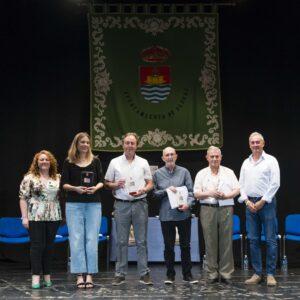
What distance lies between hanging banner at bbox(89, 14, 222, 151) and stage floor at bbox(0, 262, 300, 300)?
248 cm

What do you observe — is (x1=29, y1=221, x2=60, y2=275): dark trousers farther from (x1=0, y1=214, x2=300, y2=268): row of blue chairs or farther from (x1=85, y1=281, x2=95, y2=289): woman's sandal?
(x1=0, y1=214, x2=300, y2=268): row of blue chairs

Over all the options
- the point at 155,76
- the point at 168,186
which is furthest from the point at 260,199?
the point at 155,76

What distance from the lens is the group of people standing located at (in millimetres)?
5863

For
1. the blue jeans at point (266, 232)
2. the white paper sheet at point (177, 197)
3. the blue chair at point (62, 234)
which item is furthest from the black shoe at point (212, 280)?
the blue chair at point (62, 234)

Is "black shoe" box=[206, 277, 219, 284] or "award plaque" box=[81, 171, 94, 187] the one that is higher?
"award plaque" box=[81, 171, 94, 187]

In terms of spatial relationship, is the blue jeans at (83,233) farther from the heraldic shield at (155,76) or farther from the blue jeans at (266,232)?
the heraldic shield at (155,76)

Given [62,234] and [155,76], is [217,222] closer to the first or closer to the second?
[62,234]

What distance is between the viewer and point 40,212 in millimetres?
5832

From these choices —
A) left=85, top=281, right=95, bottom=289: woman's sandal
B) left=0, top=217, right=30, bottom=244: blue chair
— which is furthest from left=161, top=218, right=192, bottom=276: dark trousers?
left=0, top=217, right=30, bottom=244: blue chair

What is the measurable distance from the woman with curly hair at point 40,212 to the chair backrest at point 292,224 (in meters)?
3.56

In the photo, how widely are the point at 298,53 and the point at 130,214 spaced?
167 inches

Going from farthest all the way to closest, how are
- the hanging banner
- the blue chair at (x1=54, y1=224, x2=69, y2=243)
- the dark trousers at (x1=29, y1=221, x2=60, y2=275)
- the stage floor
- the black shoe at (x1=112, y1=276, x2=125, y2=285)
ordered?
the hanging banner, the blue chair at (x1=54, y1=224, x2=69, y2=243), the black shoe at (x1=112, y1=276, x2=125, y2=285), the dark trousers at (x1=29, y1=221, x2=60, y2=275), the stage floor

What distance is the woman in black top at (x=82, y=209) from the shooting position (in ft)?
19.2

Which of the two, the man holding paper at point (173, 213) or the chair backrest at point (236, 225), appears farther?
the chair backrest at point (236, 225)
